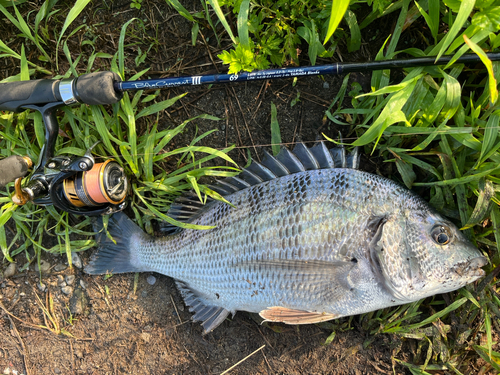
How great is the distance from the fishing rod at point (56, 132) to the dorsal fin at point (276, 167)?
0.54 metres

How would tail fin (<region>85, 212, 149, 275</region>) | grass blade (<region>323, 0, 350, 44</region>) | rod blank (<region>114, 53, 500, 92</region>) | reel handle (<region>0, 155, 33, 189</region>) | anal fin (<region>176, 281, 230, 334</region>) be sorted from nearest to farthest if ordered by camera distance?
grass blade (<region>323, 0, 350, 44</region>) < rod blank (<region>114, 53, 500, 92</region>) < reel handle (<region>0, 155, 33, 189</region>) < anal fin (<region>176, 281, 230, 334</region>) < tail fin (<region>85, 212, 149, 275</region>)

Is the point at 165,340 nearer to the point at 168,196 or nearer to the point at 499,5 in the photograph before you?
the point at 168,196

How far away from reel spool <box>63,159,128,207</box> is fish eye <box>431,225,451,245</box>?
2.37 meters

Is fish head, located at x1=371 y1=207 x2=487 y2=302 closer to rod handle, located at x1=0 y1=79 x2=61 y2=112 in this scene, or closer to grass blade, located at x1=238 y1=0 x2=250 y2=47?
grass blade, located at x1=238 y1=0 x2=250 y2=47

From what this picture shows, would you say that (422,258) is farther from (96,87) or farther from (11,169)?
(11,169)

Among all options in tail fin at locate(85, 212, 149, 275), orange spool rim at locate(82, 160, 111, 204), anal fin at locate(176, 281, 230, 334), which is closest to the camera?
orange spool rim at locate(82, 160, 111, 204)

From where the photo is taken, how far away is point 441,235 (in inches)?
82.1

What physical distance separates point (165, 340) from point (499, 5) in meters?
3.62

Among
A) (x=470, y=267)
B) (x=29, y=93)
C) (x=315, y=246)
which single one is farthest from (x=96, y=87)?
(x=470, y=267)

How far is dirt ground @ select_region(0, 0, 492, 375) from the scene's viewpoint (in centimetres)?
267

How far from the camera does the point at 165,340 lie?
2.80 meters

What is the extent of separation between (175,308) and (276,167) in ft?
5.25

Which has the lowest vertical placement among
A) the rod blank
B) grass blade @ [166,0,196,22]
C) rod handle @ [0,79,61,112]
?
rod handle @ [0,79,61,112]

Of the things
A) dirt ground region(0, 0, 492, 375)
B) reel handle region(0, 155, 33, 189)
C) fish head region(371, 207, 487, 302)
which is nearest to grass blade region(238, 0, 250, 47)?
dirt ground region(0, 0, 492, 375)
